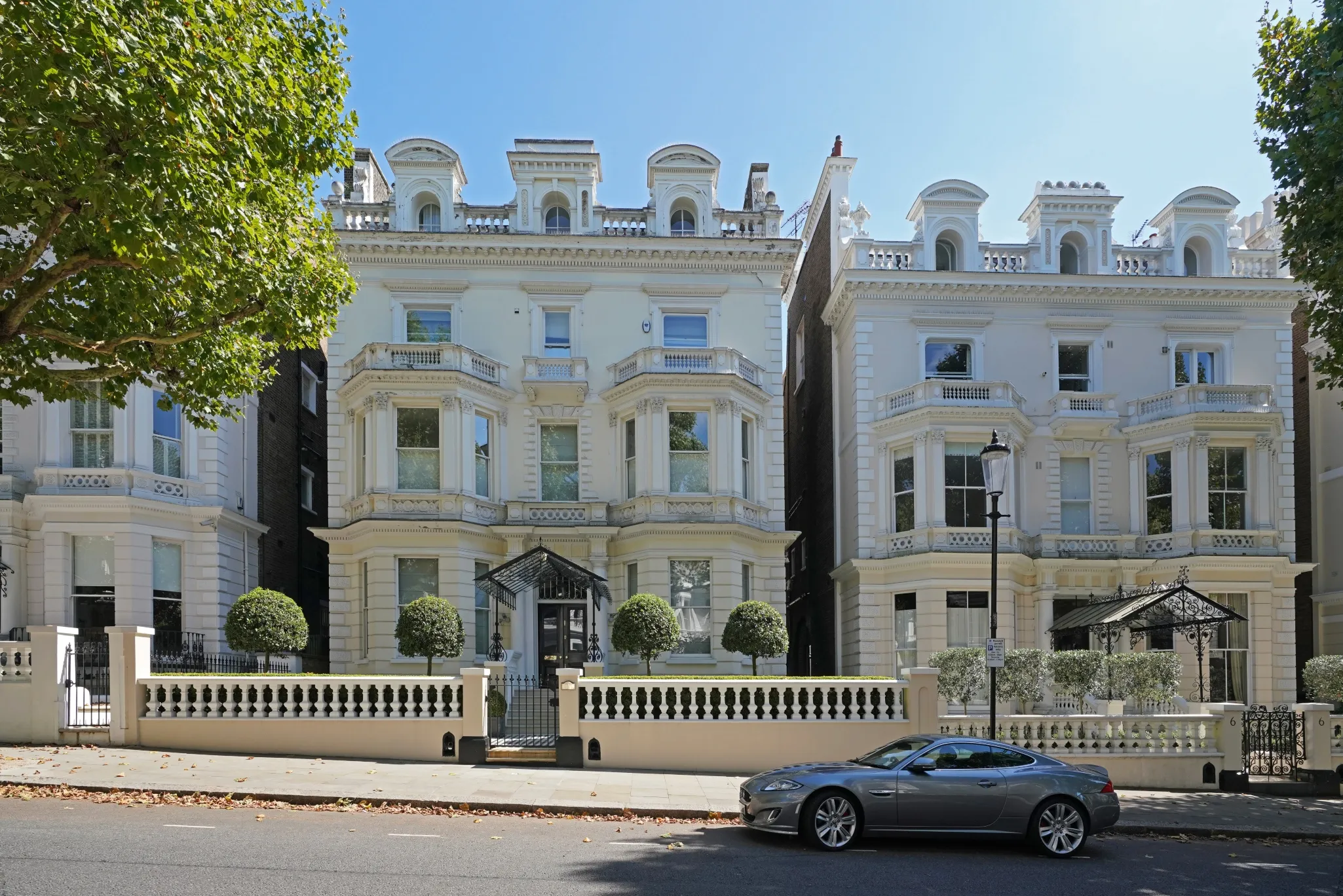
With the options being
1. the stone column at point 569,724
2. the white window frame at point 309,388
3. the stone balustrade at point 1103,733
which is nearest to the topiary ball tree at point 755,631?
the stone balustrade at point 1103,733

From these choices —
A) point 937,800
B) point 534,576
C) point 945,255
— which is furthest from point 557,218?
point 937,800

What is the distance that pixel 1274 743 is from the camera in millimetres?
19016

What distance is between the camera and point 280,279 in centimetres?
1540

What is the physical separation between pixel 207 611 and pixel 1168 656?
21007 mm

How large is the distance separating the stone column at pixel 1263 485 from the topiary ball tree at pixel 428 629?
19976 mm

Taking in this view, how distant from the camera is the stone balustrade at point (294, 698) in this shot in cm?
1722

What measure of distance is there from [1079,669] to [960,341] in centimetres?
1063

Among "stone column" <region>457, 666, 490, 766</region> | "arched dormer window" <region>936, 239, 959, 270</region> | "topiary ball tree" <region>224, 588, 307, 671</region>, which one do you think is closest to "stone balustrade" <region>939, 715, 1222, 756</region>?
"stone column" <region>457, 666, 490, 766</region>

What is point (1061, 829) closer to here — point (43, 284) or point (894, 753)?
point (894, 753)

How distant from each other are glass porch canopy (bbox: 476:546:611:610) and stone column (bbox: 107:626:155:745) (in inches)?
266

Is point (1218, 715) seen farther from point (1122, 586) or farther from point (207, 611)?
point (207, 611)

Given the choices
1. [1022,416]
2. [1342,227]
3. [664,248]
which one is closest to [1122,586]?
[1022,416]

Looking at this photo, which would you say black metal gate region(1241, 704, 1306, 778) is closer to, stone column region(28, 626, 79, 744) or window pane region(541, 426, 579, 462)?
window pane region(541, 426, 579, 462)

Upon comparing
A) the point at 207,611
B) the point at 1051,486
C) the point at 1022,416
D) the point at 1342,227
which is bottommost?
the point at 207,611
